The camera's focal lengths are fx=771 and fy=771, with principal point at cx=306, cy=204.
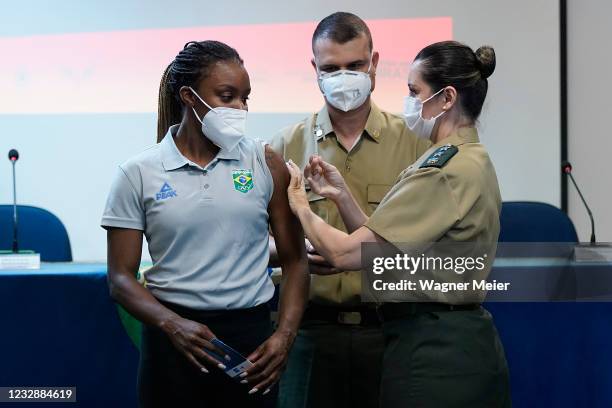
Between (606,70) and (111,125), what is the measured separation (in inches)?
108

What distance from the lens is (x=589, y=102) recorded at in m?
4.09

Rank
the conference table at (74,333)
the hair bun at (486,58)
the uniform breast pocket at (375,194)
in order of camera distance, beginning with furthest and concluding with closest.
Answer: the conference table at (74,333)
the uniform breast pocket at (375,194)
the hair bun at (486,58)

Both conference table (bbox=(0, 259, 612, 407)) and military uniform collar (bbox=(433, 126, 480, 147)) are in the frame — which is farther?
conference table (bbox=(0, 259, 612, 407))

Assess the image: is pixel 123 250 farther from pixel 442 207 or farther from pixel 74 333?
pixel 74 333

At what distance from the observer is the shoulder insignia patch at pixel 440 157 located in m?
1.56

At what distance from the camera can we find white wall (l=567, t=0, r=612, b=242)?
160 inches

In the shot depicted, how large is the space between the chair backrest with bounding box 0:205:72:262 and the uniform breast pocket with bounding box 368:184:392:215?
213cm

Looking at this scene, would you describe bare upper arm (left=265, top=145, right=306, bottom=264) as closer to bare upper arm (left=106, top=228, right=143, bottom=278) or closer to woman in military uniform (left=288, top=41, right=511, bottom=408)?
woman in military uniform (left=288, top=41, right=511, bottom=408)

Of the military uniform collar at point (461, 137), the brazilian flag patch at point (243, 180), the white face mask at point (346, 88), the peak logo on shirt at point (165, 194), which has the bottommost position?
the peak logo on shirt at point (165, 194)

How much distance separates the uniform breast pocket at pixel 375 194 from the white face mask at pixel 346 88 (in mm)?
218

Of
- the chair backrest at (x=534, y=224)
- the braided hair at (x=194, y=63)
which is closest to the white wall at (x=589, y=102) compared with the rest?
the chair backrest at (x=534, y=224)

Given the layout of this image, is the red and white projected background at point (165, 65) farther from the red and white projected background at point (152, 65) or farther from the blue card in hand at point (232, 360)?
the blue card in hand at point (232, 360)

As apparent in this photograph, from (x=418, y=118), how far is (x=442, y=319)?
1.52 ft

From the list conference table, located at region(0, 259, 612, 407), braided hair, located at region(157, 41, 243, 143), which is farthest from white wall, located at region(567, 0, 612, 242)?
braided hair, located at region(157, 41, 243, 143)
